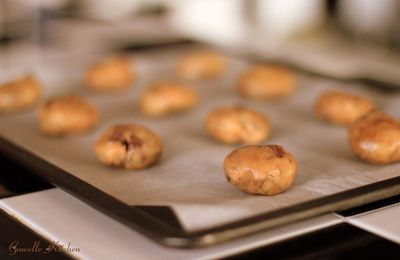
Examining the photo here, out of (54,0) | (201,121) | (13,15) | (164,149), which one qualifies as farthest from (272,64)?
(54,0)

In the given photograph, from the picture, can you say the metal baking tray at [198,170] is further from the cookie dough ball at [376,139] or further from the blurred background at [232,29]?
the blurred background at [232,29]

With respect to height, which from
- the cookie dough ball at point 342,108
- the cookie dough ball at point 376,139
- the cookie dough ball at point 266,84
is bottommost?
the cookie dough ball at point 266,84

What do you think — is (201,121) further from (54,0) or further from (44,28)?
(54,0)

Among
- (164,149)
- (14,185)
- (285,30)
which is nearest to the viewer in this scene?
(14,185)

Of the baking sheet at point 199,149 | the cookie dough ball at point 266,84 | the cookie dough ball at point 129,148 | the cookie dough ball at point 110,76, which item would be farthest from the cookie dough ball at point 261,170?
the cookie dough ball at point 110,76

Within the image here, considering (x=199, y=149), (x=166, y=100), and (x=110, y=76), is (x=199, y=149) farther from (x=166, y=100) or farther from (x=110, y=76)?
(x=110, y=76)

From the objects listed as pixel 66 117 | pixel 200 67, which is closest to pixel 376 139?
pixel 66 117

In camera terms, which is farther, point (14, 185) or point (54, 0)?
point (54, 0)
